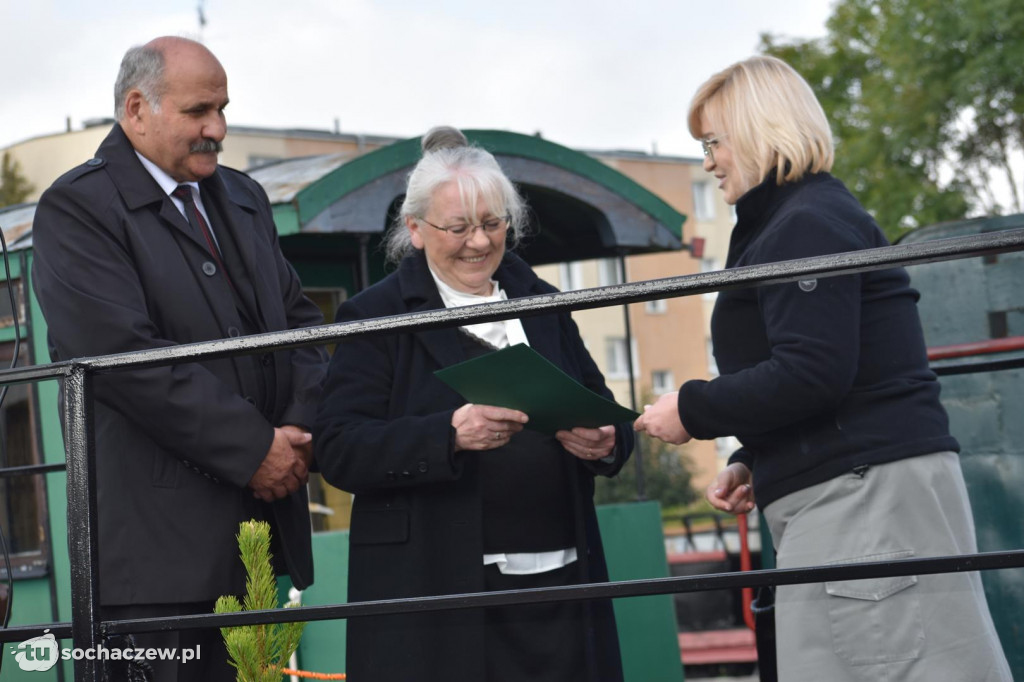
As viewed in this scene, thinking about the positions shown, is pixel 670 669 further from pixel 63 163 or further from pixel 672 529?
pixel 63 163

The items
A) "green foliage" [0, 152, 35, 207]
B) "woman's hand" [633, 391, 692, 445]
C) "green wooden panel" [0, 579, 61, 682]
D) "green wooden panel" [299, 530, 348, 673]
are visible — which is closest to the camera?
"woman's hand" [633, 391, 692, 445]

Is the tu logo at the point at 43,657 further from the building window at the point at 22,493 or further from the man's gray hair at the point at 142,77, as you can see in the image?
the building window at the point at 22,493

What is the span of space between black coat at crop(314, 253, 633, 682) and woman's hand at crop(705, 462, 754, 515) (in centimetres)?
24

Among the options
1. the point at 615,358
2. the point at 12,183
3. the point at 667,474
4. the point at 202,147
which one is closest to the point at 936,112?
the point at 667,474

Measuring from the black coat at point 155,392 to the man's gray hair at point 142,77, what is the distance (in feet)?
0.35

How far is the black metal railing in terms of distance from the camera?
6.75ft

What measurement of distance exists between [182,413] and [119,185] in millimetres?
618

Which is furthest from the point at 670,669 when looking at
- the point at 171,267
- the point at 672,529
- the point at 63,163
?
the point at 63,163

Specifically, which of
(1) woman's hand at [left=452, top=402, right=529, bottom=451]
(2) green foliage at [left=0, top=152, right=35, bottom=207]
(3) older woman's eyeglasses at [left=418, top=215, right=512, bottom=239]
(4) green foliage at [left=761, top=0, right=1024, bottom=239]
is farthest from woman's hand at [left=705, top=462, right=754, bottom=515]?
(2) green foliage at [left=0, top=152, right=35, bottom=207]

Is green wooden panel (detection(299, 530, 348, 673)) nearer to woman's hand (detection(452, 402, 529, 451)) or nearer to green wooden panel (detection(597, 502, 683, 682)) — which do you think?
green wooden panel (detection(597, 502, 683, 682))

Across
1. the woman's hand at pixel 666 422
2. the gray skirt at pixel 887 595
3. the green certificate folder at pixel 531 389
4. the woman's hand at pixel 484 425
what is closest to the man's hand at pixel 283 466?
the woman's hand at pixel 484 425

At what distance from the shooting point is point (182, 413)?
281cm

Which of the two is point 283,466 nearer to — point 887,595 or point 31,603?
point 887,595

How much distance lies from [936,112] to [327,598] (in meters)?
19.3
